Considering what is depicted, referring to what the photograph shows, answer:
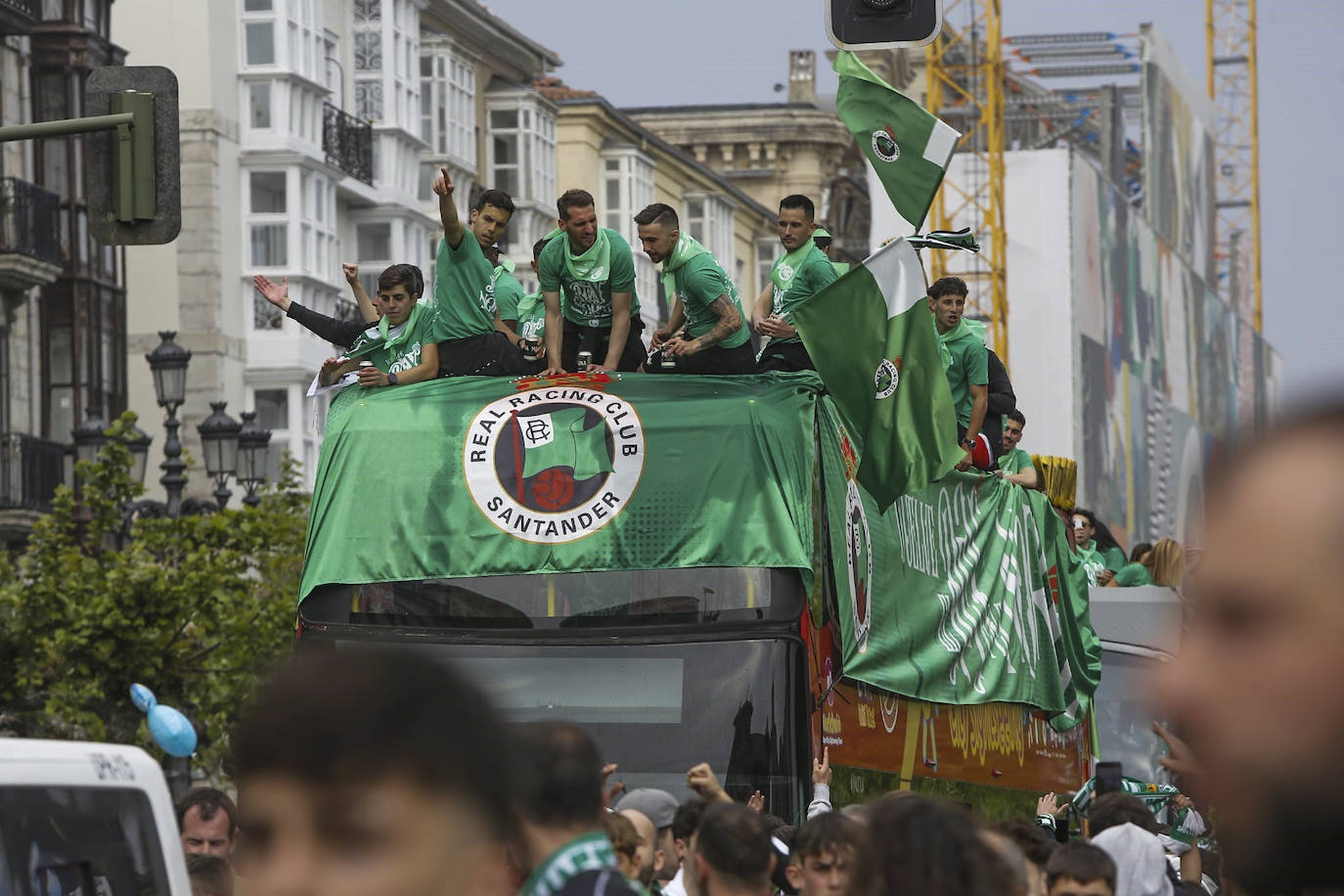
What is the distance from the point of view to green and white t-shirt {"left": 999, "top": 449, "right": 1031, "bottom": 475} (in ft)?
65.0

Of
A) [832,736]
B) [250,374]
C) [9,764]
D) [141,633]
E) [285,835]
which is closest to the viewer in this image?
[285,835]

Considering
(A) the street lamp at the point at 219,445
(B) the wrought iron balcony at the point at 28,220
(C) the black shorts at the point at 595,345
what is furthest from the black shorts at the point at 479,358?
(B) the wrought iron balcony at the point at 28,220

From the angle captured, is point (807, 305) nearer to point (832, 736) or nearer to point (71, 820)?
point (832, 736)

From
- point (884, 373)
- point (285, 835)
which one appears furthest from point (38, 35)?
point (285, 835)

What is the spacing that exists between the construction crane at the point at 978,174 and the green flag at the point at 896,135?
43.6 metres

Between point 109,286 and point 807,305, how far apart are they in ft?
101

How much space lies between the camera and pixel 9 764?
6383mm

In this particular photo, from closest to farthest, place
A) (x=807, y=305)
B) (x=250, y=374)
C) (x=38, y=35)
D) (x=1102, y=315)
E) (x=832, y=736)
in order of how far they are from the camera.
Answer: (x=832, y=736) → (x=807, y=305) → (x=38, y=35) → (x=250, y=374) → (x=1102, y=315)

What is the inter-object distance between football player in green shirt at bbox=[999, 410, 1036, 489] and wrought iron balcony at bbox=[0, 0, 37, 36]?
22597mm

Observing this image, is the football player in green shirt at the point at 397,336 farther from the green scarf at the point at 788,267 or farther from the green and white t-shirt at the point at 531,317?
the green scarf at the point at 788,267

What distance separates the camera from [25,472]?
3891 cm

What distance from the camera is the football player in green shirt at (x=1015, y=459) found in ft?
63.2

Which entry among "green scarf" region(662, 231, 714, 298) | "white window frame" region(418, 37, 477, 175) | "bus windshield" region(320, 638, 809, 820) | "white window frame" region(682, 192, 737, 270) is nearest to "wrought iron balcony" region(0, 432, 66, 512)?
"white window frame" region(418, 37, 477, 175)

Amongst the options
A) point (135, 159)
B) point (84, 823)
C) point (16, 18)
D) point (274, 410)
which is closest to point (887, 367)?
point (135, 159)
